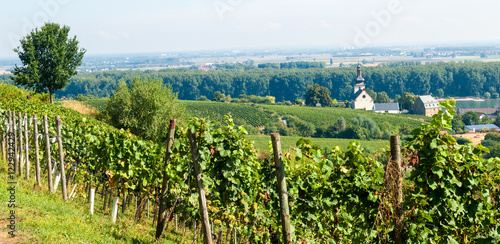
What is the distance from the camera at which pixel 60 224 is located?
5.61 m

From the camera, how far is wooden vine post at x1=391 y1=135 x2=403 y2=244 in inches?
160

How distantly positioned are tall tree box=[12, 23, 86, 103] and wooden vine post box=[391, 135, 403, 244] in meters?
38.1

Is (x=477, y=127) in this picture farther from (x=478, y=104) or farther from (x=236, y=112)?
(x=236, y=112)

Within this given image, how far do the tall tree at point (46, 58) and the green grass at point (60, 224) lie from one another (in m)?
32.7

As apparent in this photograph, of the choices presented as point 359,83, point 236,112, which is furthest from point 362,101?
point 236,112

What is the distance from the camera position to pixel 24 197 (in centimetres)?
674

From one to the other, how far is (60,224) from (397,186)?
4306 mm

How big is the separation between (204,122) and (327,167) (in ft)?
Result: 5.31

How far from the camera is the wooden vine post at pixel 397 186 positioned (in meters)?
4.06

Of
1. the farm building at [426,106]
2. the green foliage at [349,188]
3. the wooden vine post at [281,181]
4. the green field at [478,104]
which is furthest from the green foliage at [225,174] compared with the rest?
the green field at [478,104]

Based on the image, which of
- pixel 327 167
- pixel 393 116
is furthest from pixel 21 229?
pixel 393 116

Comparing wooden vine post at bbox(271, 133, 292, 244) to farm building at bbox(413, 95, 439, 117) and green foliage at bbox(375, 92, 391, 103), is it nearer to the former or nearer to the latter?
farm building at bbox(413, 95, 439, 117)

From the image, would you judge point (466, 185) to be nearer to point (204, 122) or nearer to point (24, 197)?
point (204, 122)

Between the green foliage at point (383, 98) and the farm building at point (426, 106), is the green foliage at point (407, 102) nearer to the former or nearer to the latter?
the farm building at point (426, 106)
